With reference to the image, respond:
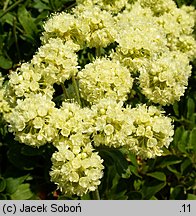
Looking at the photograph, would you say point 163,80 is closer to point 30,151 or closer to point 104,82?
point 104,82

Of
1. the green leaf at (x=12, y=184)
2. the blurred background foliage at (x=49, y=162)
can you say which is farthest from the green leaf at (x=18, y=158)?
the green leaf at (x=12, y=184)

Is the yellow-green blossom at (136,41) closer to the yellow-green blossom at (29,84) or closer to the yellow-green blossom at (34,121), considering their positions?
the yellow-green blossom at (29,84)

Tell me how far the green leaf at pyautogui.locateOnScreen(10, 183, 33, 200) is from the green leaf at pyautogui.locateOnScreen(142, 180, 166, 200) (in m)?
0.95

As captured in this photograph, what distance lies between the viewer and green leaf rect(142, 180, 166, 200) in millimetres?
4176

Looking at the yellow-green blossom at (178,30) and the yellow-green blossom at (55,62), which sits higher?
the yellow-green blossom at (178,30)

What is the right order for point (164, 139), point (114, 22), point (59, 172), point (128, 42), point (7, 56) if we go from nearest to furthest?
point (59, 172) < point (164, 139) < point (128, 42) < point (114, 22) < point (7, 56)

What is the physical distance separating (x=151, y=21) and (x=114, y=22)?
1.08 ft

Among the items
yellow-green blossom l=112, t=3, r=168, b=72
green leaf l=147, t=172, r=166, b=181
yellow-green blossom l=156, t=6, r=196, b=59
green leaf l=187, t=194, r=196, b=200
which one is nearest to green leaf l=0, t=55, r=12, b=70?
yellow-green blossom l=112, t=3, r=168, b=72

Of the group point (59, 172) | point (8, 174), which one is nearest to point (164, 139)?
point (59, 172)

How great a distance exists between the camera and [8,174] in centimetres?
419

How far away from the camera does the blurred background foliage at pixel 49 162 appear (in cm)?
412

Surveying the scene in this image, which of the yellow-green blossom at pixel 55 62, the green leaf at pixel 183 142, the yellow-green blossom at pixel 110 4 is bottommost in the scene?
the green leaf at pixel 183 142

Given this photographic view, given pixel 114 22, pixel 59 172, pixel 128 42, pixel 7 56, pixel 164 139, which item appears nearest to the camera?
pixel 59 172
